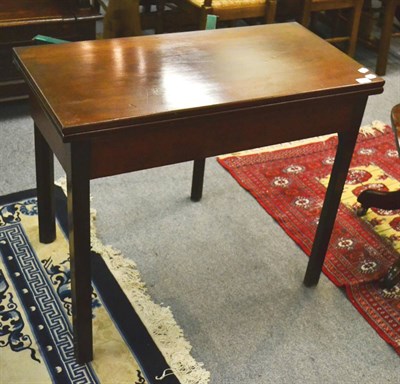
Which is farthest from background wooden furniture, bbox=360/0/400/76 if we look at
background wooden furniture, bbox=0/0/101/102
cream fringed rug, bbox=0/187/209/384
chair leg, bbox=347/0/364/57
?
cream fringed rug, bbox=0/187/209/384

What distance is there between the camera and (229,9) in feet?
11.2

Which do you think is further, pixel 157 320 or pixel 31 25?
pixel 31 25

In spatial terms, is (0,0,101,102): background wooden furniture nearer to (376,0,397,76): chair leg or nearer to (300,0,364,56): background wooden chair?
(300,0,364,56): background wooden chair

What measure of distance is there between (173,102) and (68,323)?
821 mm

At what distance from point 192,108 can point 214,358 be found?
2.57 feet

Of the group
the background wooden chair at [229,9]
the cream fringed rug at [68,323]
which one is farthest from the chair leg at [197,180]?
the background wooden chair at [229,9]

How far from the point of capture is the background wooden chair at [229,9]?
3.36 m

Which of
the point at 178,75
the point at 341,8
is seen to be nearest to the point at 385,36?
the point at 341,8

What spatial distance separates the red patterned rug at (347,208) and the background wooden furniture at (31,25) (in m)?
0.92

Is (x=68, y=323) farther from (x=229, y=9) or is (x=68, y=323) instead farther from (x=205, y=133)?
(x=229, y=9)

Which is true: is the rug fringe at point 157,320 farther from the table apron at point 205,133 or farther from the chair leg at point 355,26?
the chair leg at point 355,26

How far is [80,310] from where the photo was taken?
1.77 metres

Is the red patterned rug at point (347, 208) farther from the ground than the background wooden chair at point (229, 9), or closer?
closer

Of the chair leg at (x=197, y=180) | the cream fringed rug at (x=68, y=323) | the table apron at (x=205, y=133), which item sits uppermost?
the table apron at (x=205, y=133)
